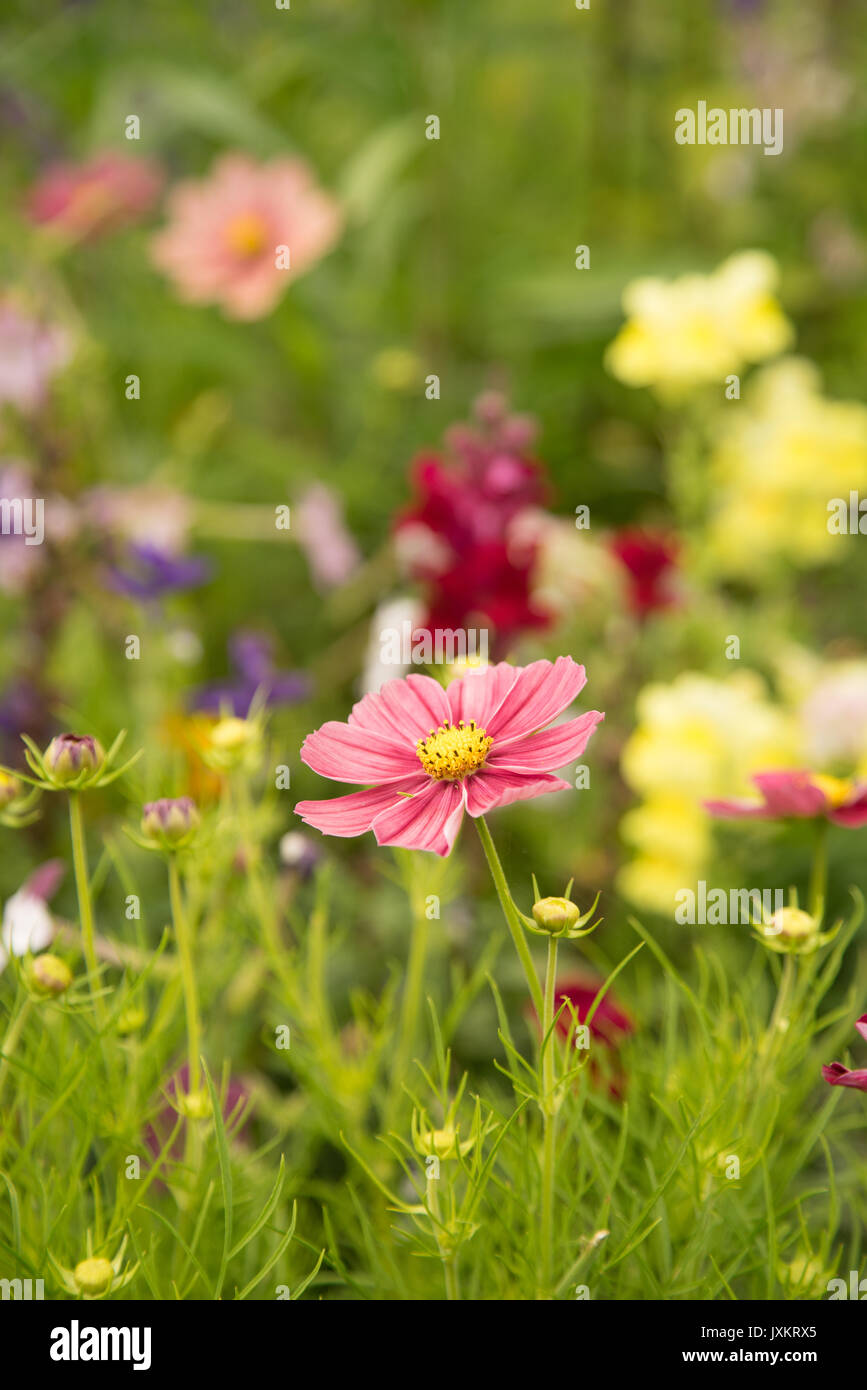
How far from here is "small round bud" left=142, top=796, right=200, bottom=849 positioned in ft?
1.22

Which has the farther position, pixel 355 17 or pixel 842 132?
pixel 842 132

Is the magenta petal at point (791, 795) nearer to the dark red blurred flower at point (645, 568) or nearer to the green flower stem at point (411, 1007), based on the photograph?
the green flower stem at point (411, 1007)

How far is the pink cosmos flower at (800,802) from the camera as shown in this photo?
41 cm

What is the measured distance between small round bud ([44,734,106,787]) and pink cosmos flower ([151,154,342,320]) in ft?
2.36

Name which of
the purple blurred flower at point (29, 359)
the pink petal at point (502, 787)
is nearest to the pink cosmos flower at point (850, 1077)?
the pink petal at point (502, 787)

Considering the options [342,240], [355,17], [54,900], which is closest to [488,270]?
[342,240]

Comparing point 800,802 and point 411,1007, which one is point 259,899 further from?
point 800,802

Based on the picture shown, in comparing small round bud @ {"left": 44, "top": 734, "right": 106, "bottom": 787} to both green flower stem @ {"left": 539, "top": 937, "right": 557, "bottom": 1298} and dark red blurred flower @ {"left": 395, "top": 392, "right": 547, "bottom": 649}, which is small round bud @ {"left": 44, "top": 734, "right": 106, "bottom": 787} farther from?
dark red blurred flower @ {"left": 395, "top": 392, "right": 547, "bottom": 649}

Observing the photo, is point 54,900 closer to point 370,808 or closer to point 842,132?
point 370,808

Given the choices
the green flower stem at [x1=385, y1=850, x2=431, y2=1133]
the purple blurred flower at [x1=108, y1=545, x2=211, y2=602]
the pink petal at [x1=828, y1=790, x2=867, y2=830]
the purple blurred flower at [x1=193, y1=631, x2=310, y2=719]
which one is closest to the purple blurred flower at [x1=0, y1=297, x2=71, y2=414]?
the purple blurred flower at [x1=108, y1=545, x2=211, y2=602]

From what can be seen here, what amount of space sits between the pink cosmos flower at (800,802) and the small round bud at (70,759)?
0.71ft

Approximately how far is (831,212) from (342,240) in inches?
22.9

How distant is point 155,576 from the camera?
78 cm
